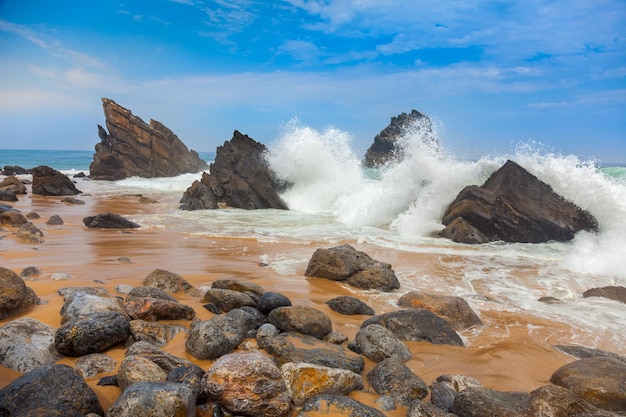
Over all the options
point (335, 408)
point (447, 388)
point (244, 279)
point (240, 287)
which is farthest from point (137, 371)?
point (244, 279)

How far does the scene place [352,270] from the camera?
657cm

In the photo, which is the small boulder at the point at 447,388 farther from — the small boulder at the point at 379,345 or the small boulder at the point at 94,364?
the small boulder at the point at 94,364

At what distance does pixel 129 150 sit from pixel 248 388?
3606 cm

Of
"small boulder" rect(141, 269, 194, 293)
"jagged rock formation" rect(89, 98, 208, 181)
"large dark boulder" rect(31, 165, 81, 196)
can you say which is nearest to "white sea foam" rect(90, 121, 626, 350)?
"small boulder" rect(141, 269, 194, 293)

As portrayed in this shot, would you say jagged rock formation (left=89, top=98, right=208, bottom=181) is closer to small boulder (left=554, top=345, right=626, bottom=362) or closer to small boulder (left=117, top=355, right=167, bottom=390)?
small boulder (left=117, top=355, right=167, bottom=390)

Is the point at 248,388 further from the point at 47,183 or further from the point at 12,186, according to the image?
the point at 12,186

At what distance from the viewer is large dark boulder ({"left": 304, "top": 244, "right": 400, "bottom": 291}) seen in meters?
6.31

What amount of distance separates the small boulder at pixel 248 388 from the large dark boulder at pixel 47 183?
748 inches

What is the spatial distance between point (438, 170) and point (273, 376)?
12184 millimetres

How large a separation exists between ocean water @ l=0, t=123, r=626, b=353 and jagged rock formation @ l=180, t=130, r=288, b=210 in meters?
0.83

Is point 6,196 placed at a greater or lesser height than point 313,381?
greater

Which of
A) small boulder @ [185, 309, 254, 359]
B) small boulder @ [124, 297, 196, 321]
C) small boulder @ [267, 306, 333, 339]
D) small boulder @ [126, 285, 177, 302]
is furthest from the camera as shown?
small boulder @ [126, 285, 177, 302]

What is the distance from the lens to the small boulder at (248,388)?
2559 millimetres

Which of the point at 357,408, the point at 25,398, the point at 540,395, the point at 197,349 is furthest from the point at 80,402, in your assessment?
the point at 540,395
